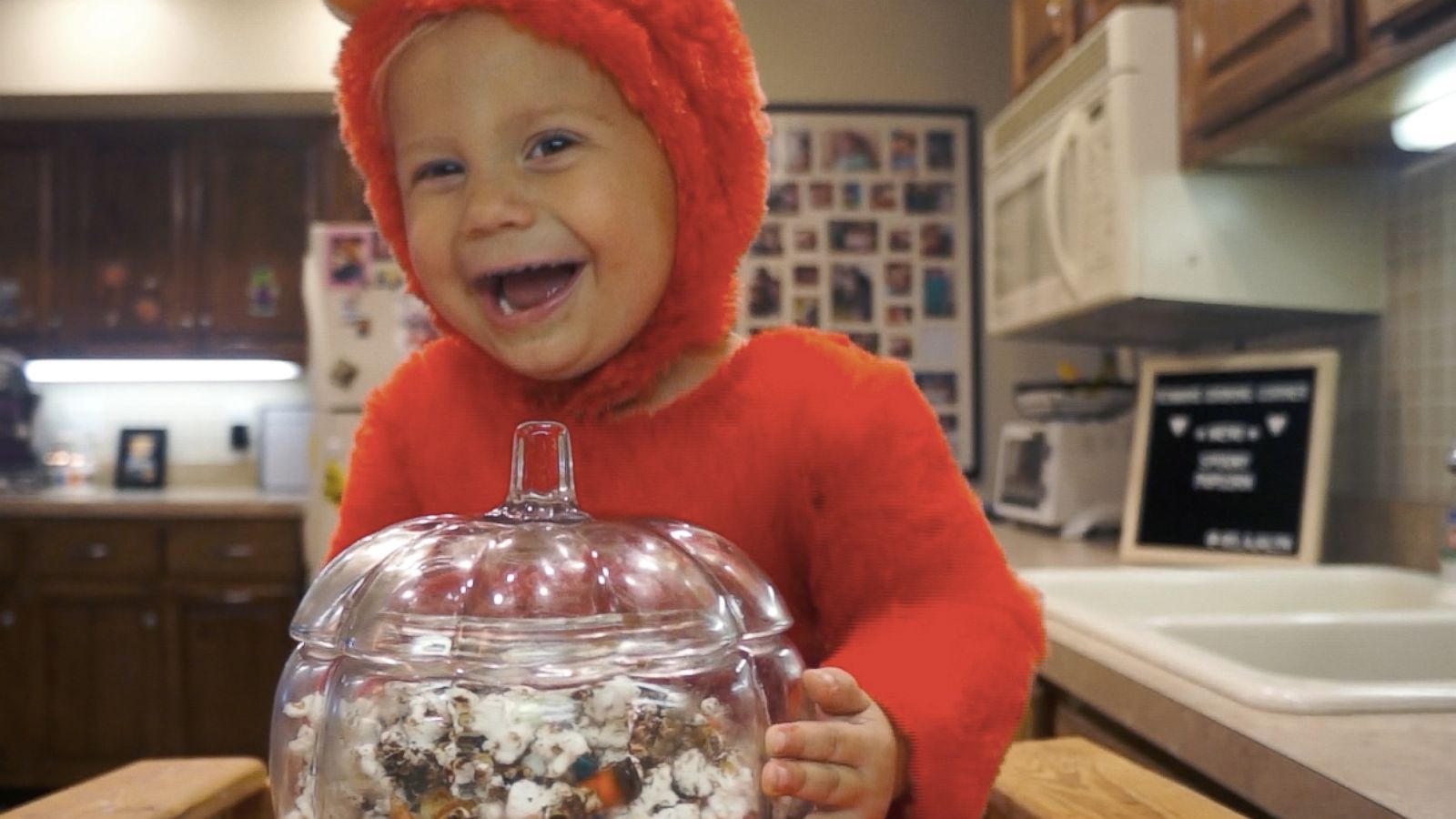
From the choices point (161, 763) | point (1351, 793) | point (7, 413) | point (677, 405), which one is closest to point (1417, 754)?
point (1351, 793)

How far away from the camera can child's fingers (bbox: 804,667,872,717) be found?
1.59ft

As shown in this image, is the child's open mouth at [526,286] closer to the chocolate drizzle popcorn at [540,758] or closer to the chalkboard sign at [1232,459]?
Result: the chocolate drizzle popcorn at [540,758]

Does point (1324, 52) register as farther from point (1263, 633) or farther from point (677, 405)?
point (677, 405)

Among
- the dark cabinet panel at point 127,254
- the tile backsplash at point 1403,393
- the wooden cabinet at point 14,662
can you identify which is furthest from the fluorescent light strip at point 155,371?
the tile backsplash at point 1403,393

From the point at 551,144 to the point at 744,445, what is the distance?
0.69ft

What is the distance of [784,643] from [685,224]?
26 cm

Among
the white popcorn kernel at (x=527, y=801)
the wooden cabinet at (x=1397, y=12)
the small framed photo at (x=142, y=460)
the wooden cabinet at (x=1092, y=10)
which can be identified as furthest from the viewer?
the small framed photo at (x=142, y=460)

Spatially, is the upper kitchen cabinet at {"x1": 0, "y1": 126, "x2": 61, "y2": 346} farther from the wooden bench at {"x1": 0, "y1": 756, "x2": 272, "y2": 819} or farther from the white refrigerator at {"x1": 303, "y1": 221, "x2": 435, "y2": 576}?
the wooden bench at {"x1": 0, "y1": 756, "x2": 272, "y2": 819}

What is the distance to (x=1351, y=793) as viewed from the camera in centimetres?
65

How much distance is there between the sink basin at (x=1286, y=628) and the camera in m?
0.83

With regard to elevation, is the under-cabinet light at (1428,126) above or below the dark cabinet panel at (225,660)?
above

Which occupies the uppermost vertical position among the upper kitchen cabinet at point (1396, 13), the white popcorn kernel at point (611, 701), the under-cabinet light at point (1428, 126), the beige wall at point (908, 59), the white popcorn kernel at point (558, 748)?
the beige wall at point (908, 59)

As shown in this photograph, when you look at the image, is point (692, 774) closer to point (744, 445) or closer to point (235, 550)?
point (744, 445)

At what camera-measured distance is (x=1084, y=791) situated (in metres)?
0.70
